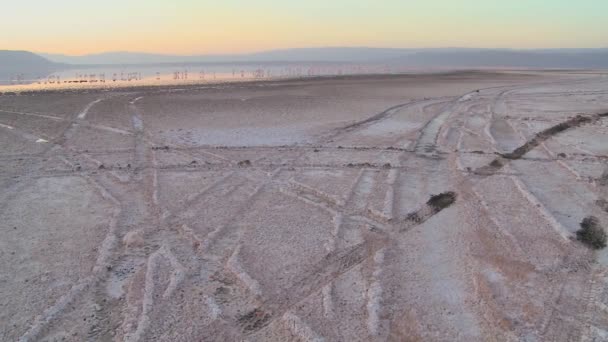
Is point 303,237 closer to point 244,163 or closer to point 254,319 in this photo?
point 254,319

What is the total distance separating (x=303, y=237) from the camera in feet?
20.6

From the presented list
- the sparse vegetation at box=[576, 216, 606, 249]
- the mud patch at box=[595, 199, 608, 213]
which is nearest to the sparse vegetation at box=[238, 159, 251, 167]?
the sparse vegetation at box=[576, 216, 606, 249]

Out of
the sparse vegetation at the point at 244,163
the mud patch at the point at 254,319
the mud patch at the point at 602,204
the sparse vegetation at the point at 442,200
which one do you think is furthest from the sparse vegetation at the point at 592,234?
the sparse vegetation at the point at 244,163

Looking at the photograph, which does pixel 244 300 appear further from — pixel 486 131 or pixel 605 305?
pixel 486 131

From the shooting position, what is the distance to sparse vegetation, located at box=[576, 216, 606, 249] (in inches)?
236

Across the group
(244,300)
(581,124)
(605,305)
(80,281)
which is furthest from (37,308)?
(581,124)

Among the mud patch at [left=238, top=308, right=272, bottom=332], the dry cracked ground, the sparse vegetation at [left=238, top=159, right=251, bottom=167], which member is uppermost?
the sparse vegetation at [left=238, top=159, right=251, bottom=167]

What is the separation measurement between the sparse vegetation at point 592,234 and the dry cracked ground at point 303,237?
170mm

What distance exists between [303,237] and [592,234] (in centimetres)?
414

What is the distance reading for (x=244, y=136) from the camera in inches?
548

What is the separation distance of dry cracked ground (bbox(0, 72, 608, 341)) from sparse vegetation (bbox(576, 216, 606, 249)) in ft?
0.56

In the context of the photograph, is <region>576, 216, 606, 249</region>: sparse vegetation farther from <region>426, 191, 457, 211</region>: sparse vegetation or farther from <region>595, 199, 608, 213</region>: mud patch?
<region>426, 191, 457, 211</region>: sparse vegetation

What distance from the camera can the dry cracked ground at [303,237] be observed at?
4.37 metres

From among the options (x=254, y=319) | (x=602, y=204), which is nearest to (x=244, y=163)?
(x=254, y=319)
